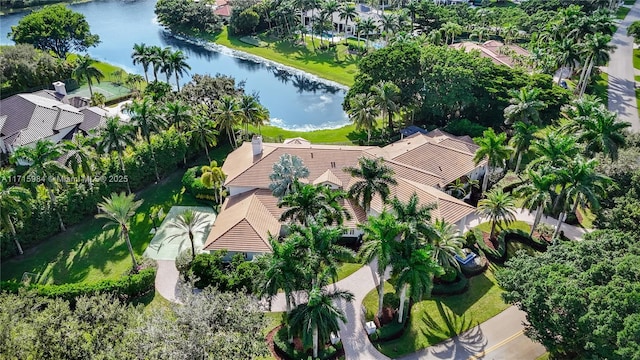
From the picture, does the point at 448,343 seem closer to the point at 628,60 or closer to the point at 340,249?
the point at 340,249

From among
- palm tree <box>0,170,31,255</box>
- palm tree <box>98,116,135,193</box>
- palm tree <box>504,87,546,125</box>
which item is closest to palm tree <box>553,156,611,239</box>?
palm tree <box>504,87,546,125</box>

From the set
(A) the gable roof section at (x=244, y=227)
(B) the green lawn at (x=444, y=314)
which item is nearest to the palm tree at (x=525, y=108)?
(B) the green lawn at (x=444, y=314)

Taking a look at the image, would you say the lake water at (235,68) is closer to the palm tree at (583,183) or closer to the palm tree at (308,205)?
the palm tree at (308,205)

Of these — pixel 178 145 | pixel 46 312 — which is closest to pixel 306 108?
pixel 178 145

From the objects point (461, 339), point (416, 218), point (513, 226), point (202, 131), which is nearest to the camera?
point (416, 218)

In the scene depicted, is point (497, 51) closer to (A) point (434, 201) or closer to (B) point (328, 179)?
(A) point (434, 201)

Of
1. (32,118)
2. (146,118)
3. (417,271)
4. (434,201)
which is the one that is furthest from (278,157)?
(32,118)
